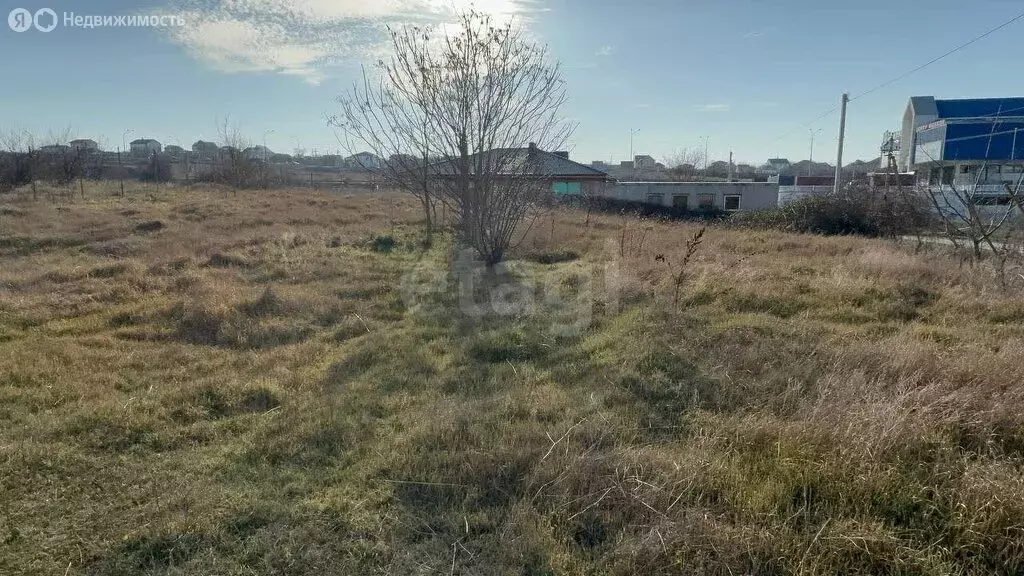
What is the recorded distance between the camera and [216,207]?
19.7 m

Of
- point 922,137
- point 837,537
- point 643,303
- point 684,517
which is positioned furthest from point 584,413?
point 922,137

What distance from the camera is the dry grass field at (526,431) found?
2516mm

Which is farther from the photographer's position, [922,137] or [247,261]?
[922,137]

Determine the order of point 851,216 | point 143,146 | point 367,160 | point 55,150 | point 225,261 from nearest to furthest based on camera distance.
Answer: point 225,261, point 367,160, point 851,216, point 55,150, point 143,146

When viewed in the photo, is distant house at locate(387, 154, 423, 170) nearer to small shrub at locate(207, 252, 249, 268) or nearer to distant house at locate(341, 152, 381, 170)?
distant house at locate(341, 152, 381, 170)

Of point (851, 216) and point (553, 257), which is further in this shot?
point (851, 216)

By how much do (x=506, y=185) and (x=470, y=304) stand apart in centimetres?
325

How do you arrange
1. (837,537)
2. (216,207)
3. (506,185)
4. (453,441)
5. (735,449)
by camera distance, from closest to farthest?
(837,537)
(735,449)
(453,441)
(506,185)
(216,207)

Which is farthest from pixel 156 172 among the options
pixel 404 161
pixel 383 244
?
pixel 404 161

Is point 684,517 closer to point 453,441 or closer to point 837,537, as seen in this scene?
point 837,537

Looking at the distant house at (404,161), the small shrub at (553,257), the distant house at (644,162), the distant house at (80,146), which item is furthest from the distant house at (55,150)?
the distant house at (644,162)

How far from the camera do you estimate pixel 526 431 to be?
11.6ft

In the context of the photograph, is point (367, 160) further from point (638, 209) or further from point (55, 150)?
point (55, 150)

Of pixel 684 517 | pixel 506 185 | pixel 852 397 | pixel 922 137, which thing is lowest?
pixel 684 517
